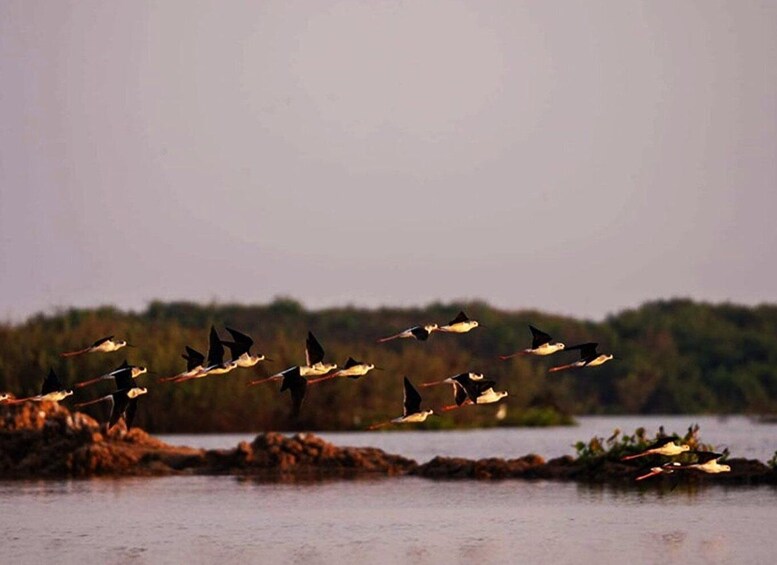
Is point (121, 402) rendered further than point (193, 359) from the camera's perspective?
No

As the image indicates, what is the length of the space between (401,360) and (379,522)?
2473 centimetres

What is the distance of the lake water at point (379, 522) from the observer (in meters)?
21.5

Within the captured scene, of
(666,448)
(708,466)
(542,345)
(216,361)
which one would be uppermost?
(542,345)

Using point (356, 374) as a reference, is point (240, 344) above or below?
above

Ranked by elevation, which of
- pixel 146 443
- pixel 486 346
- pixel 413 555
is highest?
pixel 486 346

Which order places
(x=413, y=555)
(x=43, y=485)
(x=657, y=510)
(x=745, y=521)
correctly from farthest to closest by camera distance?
(x=43, y=485)
(x=657, y=510)
(x=745, y=521)
(x=413, y=555)

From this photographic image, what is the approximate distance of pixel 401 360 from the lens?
163ft

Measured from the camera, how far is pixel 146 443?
3478 centimetres

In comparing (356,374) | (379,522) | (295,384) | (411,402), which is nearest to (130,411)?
(295,384)

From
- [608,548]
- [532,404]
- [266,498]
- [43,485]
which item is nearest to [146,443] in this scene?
[43,485]

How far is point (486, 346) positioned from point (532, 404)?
1266 centimetres

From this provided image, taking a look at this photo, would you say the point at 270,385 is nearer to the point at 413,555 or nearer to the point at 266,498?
the point at 266,498

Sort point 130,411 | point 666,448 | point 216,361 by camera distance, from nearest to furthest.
A: point 666,448, point 216,361, point 130,411

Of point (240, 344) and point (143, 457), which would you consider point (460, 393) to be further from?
point (143, 457)
